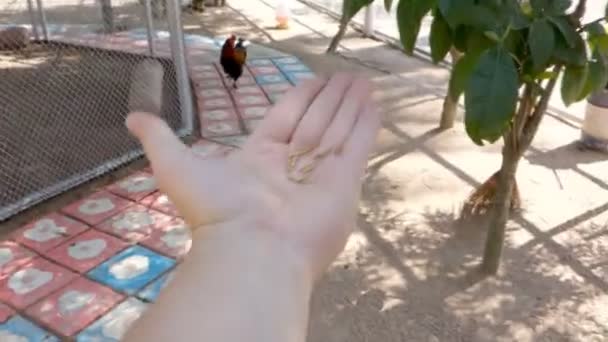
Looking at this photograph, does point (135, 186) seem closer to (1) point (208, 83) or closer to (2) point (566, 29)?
(1) point (208, 83)

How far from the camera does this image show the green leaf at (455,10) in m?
0.98

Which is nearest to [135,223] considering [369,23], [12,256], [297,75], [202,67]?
[12,256]

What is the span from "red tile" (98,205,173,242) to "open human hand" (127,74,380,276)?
1.37 m

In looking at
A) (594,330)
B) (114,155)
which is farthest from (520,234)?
(114,155)

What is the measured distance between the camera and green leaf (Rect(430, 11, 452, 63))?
114 cm

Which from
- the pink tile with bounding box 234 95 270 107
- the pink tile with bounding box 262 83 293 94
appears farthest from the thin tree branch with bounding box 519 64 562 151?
the pink tile with bounding box 262 83 293 94

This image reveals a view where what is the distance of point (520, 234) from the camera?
2336 mm

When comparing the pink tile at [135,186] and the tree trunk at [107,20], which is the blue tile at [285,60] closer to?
the tree trunk at [107,20]

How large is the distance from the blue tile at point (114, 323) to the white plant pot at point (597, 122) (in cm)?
241

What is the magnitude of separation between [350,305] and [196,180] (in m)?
1.19

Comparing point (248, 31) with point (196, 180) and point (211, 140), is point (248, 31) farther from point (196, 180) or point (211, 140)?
point (196, 180)

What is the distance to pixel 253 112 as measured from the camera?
352cm

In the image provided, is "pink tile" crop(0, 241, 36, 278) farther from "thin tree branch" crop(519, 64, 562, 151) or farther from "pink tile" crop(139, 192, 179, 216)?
"thin tree branch" crop(519, 64, 562, 151)

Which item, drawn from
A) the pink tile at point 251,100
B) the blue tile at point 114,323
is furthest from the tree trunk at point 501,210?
the pink tile at point 251,100
